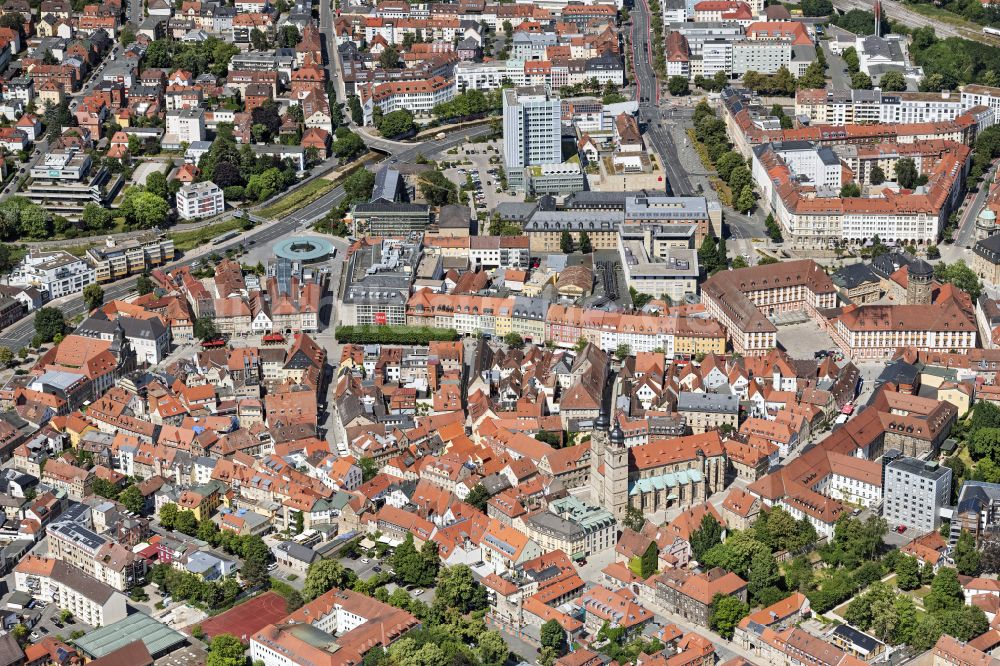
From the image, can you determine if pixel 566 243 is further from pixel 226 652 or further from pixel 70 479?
pixel 226 652

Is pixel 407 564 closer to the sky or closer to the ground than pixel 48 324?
closer to the ground

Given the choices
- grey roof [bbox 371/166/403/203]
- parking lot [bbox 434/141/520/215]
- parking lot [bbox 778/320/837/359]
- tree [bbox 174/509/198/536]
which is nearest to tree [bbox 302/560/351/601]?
tree [bbox 174/509/198/536]

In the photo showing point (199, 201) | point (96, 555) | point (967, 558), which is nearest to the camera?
point (967, 558)

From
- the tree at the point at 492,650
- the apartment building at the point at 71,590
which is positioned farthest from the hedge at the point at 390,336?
the tree at the point at 492,650

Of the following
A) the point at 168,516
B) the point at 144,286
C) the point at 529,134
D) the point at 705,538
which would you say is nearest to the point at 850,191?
the point at 529,134

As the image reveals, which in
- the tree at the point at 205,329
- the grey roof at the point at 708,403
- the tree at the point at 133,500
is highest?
the tree at the point at 205,329

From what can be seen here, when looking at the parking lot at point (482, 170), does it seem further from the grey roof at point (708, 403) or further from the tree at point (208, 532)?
the tree at point (208, 532)
